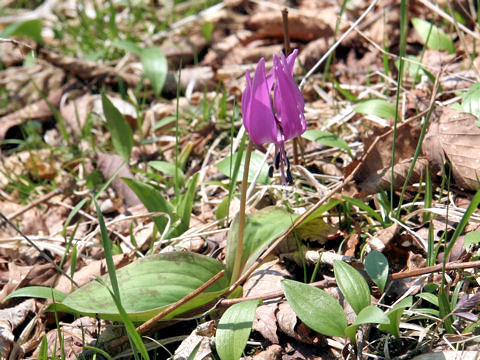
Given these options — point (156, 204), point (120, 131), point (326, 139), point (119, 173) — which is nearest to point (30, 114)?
point (119, 173)

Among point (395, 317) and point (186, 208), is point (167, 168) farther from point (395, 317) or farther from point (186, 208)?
point (395, 317)

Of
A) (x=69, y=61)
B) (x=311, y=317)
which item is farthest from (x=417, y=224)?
(x=69, y=61)

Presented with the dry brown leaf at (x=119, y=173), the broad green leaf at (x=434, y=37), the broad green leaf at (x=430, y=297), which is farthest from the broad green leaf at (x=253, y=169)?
the broad green leaf at (x=434, y=37)

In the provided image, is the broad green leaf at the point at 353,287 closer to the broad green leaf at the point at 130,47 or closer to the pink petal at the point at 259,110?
the pink petal at the point at 259,110

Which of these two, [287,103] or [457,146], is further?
[457,146]

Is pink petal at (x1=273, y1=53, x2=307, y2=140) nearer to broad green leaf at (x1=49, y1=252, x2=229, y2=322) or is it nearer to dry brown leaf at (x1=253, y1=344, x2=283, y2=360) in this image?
broad green leaf at (x1=49, y1=252, x2=229, y2=322)

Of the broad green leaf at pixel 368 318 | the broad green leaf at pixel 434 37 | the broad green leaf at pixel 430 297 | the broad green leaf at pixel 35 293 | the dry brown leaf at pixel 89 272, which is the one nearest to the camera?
the broad green leaf at pixel 368 318
